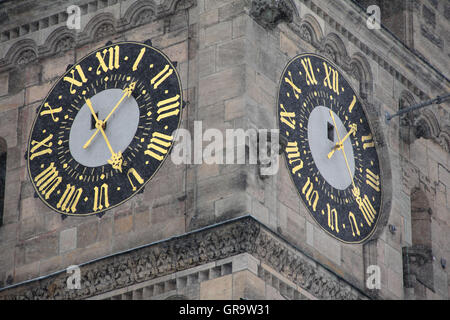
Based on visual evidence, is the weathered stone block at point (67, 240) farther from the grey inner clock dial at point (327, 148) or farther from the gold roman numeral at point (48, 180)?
the grey inner clock dial at point (327, 148)

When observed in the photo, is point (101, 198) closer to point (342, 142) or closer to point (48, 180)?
point (48, 180)

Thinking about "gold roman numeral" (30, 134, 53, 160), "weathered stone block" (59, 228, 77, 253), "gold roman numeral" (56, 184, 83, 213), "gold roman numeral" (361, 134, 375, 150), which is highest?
"gold roman numeral" (361, 134, 375, 150)

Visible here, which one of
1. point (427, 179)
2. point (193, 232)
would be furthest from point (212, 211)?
point (427, 179)

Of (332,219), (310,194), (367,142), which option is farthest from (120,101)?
(367,142)

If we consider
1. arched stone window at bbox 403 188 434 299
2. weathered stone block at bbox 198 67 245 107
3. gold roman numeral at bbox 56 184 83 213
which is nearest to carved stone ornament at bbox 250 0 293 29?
weathered stone block at bbox 198 67 245 107

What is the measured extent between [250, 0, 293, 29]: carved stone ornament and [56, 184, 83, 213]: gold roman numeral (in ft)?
12.6

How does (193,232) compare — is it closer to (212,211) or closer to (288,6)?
(212,211)

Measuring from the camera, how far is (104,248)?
38062mm

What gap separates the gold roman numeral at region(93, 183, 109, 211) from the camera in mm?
38438

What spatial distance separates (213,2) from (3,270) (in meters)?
5.32

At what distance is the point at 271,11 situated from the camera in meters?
38.5

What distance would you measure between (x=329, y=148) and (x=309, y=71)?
51.8 inches

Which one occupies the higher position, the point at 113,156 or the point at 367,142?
the point at 367,142

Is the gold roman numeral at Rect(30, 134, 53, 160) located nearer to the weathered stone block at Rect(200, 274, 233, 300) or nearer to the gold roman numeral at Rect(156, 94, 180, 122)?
the gold roman numeral at Rect(156, 94, 180, 122)
